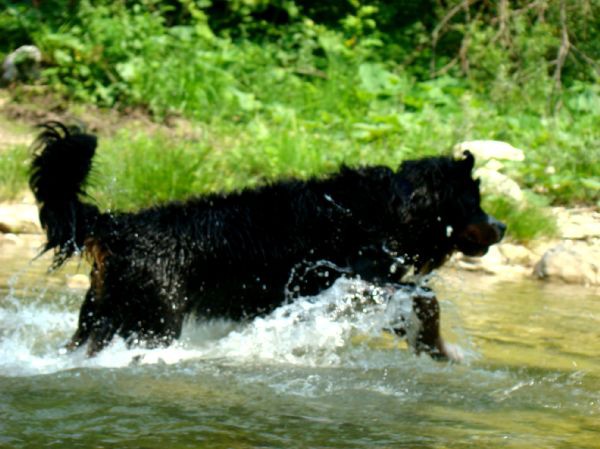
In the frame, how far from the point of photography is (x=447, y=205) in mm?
5367

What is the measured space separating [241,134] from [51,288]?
4.06m

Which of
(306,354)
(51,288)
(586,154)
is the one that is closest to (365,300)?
(306,354)

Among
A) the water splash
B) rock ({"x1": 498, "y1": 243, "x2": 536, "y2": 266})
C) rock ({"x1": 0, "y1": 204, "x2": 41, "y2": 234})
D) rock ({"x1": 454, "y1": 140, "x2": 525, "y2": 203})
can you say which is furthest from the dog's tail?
rock ({"x1": 454, "y1": 140, "x2": 525, "y2": 203})

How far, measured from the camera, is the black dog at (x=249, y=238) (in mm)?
4645

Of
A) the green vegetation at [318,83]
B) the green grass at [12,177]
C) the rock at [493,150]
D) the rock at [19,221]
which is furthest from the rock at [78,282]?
the rock at [493,150]

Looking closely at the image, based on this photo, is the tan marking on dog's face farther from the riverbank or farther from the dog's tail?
the riverbank

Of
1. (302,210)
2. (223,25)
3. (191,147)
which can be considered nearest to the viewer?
(302,210)

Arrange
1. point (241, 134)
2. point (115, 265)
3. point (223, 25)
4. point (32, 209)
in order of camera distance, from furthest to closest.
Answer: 1. point (223, 25)
2. point (241, 134)
3. point (32, 209)
4. point (115, 265)

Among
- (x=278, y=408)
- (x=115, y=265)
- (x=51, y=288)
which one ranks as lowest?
(x=51, y=288)

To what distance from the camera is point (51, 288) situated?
6883mm

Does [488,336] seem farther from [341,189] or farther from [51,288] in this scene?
[51,288]

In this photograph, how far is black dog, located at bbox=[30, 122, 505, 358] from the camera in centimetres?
464

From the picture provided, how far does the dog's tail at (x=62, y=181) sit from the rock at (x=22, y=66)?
7794mm

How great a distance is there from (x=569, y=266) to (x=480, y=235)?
2.77m
